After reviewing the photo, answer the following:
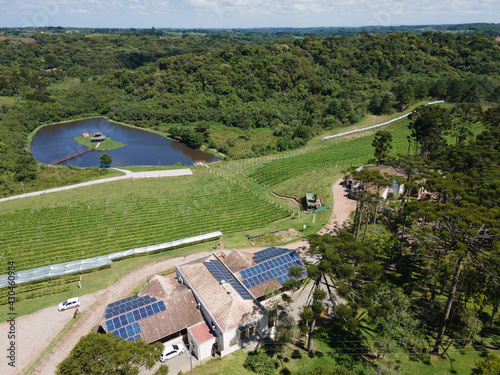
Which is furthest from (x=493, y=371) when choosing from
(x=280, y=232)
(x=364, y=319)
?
(x=280, y=232)

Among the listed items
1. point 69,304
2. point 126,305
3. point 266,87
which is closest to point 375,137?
point 126,305

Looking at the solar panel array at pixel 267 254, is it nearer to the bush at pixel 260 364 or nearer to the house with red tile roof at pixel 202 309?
the house with red tile roof at pixel 202 309

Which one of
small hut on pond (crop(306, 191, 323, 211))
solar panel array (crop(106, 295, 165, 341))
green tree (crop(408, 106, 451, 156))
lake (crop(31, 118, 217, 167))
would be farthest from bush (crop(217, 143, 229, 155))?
solar panel array (crop(106, 295, 165, 341))

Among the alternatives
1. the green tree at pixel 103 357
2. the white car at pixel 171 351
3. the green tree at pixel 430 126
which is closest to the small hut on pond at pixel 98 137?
the white car at pixel 171 351

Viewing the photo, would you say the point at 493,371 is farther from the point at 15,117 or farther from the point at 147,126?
the point at 15,117

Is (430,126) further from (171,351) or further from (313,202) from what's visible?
(171,351)
